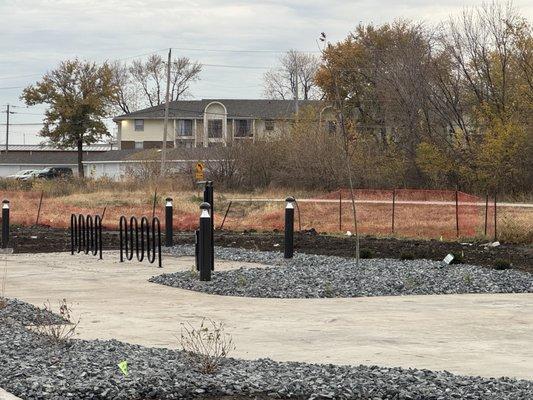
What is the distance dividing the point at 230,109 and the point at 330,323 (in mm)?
91604

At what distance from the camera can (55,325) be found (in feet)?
38.9

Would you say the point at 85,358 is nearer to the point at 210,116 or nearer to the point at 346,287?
the point at 346,287

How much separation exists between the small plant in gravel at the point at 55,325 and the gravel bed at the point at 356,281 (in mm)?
3166

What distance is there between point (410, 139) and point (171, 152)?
25600 millimetres

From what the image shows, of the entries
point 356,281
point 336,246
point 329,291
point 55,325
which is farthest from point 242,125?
point 55,325

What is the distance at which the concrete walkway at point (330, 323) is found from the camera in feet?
32.9

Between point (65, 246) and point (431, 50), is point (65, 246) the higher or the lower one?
the lower one

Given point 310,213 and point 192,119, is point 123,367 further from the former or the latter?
point 192,119

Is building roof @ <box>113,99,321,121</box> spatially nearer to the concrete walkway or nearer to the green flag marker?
the concrete walkway

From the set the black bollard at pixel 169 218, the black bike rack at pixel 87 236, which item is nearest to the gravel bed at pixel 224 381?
the black bike rack at pixel 87 236

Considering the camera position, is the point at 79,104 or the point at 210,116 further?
the point at 210,116

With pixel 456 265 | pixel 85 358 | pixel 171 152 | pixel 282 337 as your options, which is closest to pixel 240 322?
pixel 282 337

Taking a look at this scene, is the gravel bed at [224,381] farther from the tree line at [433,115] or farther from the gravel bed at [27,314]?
the tree line at [433,115]

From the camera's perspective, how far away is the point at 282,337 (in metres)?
11.2
